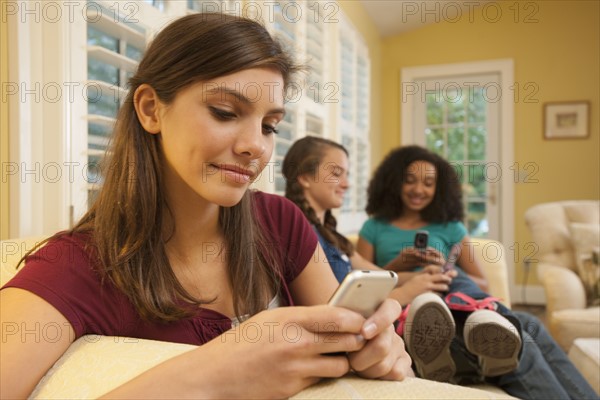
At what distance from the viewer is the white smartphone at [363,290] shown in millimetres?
512

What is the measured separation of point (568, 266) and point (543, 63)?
7.85 ft

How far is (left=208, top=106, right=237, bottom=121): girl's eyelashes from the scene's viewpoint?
79 cm

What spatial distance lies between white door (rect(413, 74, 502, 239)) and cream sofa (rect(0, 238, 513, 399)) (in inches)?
164

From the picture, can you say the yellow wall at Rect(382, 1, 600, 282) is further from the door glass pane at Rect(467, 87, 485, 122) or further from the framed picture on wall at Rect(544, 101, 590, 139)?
the door glass pane at Rect(467, 87, 485, 122)

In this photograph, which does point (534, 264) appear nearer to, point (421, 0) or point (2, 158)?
point (421, 0)

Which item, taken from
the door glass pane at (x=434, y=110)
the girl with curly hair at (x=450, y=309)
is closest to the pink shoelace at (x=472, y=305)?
the girl with curly hair at (x=450, y=309)

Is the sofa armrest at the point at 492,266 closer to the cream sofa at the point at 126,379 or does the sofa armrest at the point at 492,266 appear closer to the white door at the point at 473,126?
the cream sofa at the point at 126,379

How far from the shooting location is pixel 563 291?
7.50ft

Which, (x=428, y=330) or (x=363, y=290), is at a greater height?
(x=363, y=290)

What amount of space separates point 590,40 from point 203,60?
4.48 metres

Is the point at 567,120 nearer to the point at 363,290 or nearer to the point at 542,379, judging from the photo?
the point at 542,379

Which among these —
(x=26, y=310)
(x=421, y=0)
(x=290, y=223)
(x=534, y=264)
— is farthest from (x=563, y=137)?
(x=26, y=310)

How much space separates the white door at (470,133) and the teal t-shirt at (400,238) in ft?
7.97

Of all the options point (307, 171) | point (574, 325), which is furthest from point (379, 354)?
point (574, 325)
